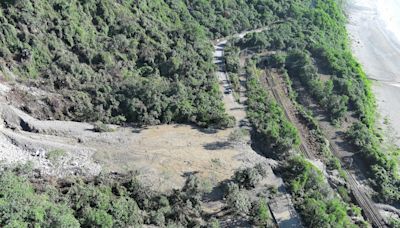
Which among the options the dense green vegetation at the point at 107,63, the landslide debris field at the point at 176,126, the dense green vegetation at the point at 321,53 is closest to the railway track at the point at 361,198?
the landslide debris field at the point at 176,126

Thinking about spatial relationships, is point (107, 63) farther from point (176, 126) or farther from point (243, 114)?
point (243, 114)

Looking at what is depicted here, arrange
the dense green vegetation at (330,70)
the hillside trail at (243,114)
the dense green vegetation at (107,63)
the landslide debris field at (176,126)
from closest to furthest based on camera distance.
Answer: the landslide debris field at (176,126) < the hillside trail at (243,114) < the dense green vegetation at (107,63) < the dense green vegetation at (330,70)

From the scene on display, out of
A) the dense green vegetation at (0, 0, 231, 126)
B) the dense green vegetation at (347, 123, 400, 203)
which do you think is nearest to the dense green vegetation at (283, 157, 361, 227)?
the dense green vegetation at (347, 123, 400, 203)

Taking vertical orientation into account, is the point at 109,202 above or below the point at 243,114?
above

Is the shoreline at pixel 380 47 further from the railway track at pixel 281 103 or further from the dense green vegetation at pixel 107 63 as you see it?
the dense green vegetation at pixel 107 63

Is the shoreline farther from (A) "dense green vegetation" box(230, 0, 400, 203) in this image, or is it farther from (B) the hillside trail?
(B) the hillside trail

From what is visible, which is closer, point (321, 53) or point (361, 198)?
point (361, 198)

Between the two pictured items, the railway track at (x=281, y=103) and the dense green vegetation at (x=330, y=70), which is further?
the dense green vegetation at (x=330, y=70)

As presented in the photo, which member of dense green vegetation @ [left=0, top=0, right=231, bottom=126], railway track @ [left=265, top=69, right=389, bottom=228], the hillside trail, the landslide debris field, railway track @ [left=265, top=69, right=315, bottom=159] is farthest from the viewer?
railway track @ [left=265, top=69, right=315, bottom=159]

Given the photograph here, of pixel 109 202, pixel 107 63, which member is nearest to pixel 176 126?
pixel 107 63

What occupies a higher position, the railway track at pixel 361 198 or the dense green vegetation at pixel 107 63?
the dense green vegetation at pixel 107 63
